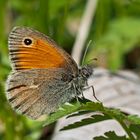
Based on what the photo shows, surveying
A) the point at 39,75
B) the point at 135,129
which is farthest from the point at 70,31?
the point at 135,129

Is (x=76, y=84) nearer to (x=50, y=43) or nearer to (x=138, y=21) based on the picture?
(x=50, y=43)

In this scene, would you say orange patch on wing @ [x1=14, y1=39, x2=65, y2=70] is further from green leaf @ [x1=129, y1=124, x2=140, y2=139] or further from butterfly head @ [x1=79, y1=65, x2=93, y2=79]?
green leaf @ [x1=129, y1=124, x2=140, y2=139]

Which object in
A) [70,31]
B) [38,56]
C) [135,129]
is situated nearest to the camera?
[135,129]

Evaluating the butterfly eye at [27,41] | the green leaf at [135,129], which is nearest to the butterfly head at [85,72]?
the butterfly eye at [27,41]

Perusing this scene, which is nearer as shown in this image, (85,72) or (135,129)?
(135,129)

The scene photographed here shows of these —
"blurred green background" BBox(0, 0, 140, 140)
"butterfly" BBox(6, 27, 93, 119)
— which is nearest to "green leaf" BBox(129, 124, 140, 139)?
"butterfly" BBox(6, 27, 93, 119)

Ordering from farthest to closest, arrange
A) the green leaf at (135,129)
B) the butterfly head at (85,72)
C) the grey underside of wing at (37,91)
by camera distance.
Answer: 1. the butterfly head at (85,72)
2. the grey underside of wing at (37,91)
3. the green leaf at (135,129)

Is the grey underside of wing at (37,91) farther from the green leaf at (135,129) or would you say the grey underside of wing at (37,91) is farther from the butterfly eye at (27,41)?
the green leaf at (135,129)

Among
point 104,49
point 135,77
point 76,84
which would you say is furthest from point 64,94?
point 104,49

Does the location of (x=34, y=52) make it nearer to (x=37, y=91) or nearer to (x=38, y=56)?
(x=38, y=56)
